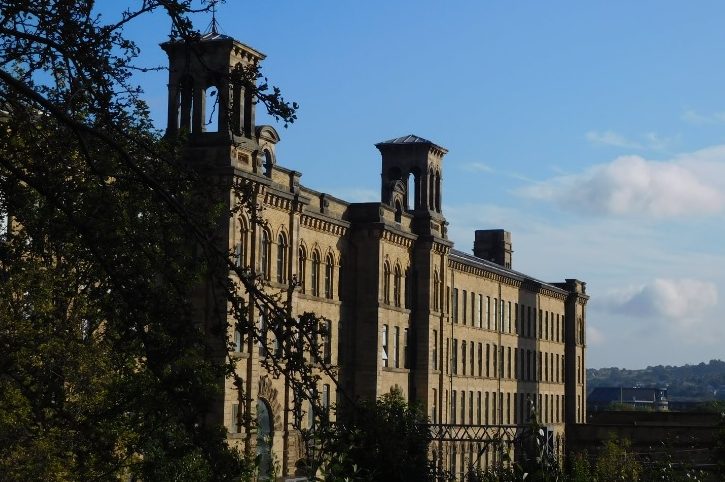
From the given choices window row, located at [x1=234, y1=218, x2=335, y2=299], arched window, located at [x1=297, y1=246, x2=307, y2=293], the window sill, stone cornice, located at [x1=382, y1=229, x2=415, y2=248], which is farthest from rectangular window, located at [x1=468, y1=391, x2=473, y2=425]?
arched window, located at [x1=297, y1=246, x2=307, y2=293]

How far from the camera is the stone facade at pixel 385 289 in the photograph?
5006 cm

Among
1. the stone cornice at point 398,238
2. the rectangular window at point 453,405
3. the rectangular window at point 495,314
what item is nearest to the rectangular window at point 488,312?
the rectangular window at point 495,314

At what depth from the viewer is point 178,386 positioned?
39.3ft

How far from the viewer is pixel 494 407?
87688 mm

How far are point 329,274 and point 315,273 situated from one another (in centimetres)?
161

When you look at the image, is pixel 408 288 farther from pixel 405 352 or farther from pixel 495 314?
pixel 495 314

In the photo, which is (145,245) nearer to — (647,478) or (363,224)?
(647,478)

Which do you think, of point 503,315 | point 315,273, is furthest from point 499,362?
point 315,273

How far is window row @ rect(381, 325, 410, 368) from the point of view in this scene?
66188 millimetres

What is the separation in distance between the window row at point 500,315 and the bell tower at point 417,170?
3.65 meters

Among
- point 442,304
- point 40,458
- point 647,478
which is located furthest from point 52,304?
point 442,304

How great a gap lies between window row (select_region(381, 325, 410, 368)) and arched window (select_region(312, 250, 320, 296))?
620 cm

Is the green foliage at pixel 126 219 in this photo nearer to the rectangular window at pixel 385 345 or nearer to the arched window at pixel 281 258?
the arched window at pixel 281 258

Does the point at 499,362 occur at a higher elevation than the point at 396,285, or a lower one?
lower
